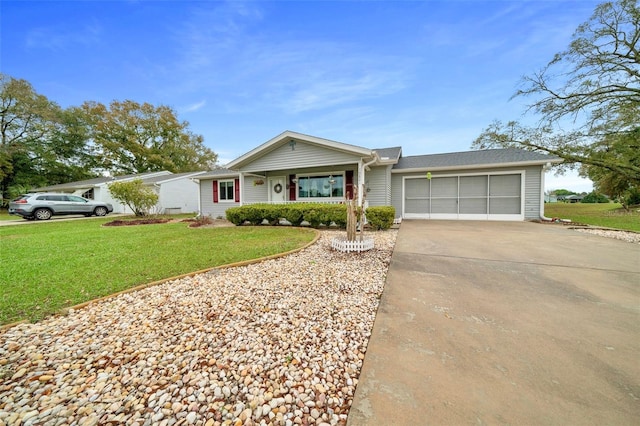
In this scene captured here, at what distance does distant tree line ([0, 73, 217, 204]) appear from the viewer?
2189 cm

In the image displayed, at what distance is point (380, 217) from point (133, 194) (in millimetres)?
14078

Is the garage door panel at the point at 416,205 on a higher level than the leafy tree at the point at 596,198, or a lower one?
lower

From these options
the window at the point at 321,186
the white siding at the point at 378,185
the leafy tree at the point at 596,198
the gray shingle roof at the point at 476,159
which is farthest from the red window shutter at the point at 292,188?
the leafy tree at the point at 596,198

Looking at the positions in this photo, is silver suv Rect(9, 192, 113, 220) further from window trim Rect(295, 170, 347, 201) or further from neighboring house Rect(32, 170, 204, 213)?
window trim Rect(295, 170, 347, 201)

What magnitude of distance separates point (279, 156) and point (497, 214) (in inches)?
409

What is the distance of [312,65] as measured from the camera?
1194 cm

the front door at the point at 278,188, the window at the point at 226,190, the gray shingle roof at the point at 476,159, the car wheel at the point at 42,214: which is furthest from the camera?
the window at the point at 226,190

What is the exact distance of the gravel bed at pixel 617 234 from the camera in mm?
6414

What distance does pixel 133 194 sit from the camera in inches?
534

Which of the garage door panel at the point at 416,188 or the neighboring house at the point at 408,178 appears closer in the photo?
the neighboring house at the point at 408,178

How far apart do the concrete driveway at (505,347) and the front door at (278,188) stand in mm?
9226

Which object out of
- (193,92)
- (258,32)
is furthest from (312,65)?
(193,92)

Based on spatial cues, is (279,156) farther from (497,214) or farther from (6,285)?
(497,214)

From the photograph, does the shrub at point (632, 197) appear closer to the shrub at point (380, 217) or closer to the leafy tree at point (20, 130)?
the shrub at point (380, 217)
